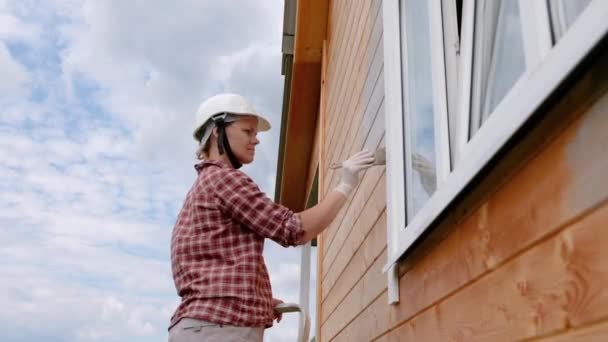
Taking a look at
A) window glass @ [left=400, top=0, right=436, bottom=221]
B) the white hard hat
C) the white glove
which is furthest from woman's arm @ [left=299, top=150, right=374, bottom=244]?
the white hard hat

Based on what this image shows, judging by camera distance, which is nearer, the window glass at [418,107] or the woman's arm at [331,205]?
the window glass at [418,107]

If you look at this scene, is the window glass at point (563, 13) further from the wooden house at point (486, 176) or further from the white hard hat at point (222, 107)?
the white hard hat at point (222, 107)

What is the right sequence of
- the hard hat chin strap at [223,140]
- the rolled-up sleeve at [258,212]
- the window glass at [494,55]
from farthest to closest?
1. the hard hat chin strap at [223,140]
2. the rolled-up sleeve at [258,212]
3. the window glass at [494,55]

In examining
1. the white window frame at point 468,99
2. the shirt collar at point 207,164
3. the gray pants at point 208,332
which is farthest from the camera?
the shirt collar at point 207,164

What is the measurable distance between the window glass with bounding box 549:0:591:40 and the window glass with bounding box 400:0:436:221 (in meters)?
0.76

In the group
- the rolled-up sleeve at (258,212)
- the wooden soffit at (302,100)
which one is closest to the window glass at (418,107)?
the rolled-up sleeve at (258,212)

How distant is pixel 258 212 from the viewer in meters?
2.16

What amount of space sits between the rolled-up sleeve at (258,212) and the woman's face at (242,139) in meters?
0.23

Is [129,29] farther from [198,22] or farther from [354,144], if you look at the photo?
[354,144]

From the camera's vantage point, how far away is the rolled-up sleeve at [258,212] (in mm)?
2160

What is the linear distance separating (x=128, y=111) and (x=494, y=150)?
60.4 ft

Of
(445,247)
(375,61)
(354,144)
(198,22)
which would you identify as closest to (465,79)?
(445,247)

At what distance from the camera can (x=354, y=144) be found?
3607mm

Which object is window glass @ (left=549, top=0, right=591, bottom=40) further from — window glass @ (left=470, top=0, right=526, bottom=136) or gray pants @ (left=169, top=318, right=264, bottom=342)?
gray pants @ (left=169, top=318, right=264, bottom=342)
